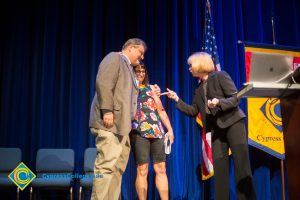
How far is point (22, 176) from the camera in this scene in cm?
418

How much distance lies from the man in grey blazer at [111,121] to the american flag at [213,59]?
1.66 meters

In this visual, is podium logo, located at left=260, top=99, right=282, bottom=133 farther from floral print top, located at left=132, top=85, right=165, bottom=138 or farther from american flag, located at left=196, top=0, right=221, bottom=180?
floral print top, located at left=132, top=85, right=165, bottom=138

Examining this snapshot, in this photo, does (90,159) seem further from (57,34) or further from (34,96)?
(57,34)

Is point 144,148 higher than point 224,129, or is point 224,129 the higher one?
point 224,129

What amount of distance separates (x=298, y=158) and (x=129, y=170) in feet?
9.79

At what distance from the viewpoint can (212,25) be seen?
496cm

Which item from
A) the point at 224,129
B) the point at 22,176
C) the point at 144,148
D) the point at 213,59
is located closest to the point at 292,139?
the point at 224,129

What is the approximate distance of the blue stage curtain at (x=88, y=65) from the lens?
470 cm

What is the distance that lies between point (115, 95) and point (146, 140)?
75 centimetres

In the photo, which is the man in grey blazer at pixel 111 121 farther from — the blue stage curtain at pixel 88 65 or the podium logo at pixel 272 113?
the podium logo at pixel 272 113

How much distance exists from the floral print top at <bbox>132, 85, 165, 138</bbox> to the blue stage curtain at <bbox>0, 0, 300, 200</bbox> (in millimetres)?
1302

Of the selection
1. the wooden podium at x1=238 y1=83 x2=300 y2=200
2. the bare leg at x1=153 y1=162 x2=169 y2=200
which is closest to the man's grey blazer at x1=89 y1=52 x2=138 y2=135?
the bare leg at x1=153 y1=162 x2=169 y2=200

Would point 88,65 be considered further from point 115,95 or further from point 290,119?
point 290,119

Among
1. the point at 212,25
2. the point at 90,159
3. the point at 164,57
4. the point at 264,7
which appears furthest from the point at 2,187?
the point at 264,7
